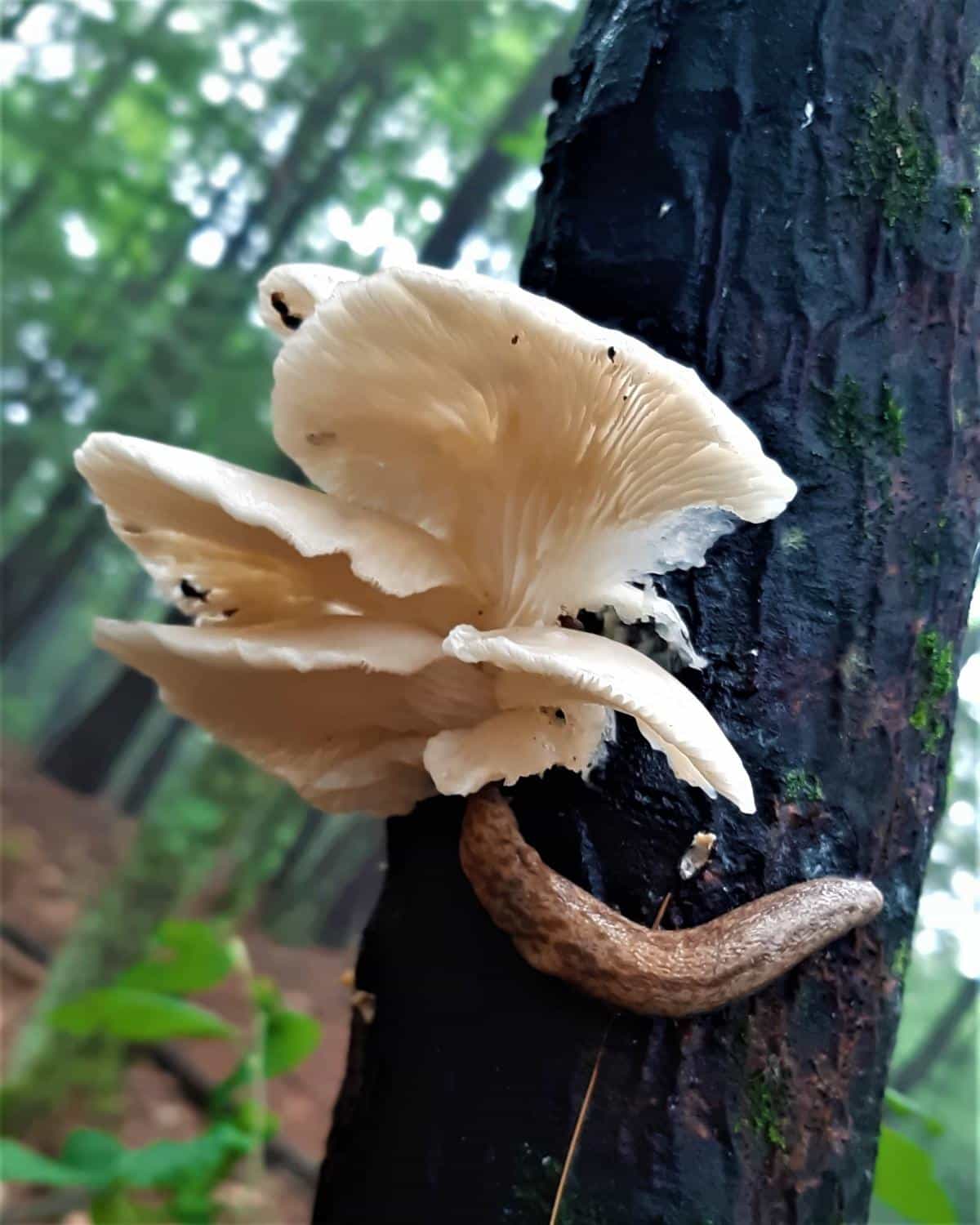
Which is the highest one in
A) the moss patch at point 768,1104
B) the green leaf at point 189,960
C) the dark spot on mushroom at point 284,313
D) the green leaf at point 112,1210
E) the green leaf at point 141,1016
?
the dark spot on mushroom at point 284,313

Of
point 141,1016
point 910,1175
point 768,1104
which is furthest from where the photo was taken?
point 141,1016

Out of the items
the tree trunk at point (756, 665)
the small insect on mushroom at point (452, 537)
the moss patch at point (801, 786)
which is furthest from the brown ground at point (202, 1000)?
the moss patch at point (801, 786)

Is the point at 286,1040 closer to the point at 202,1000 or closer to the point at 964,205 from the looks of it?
the point at 964,205

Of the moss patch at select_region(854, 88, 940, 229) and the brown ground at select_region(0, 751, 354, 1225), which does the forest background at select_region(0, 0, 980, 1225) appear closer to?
the brown ground at select_region(0, 751, 354, 1225)

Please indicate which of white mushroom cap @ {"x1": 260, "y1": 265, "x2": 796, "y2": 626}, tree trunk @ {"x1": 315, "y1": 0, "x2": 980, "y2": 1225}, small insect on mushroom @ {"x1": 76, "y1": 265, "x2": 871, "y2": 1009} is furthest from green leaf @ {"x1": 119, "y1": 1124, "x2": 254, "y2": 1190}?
white mushroom cap @ {"x1": 260, "y1": 265, "x2": 796, "y2": 626}

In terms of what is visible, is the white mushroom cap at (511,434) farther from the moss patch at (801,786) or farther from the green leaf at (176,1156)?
the green leaf at (176,1156)

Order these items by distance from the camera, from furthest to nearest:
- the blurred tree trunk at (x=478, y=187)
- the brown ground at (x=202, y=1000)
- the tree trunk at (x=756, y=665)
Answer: the blurred tree trunk at (x=478, y=187) → the brown ground at (x=202, y=1000) → the tree trunk at (x=756, y=665)

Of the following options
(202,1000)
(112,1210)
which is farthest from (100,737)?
(112,1210)
